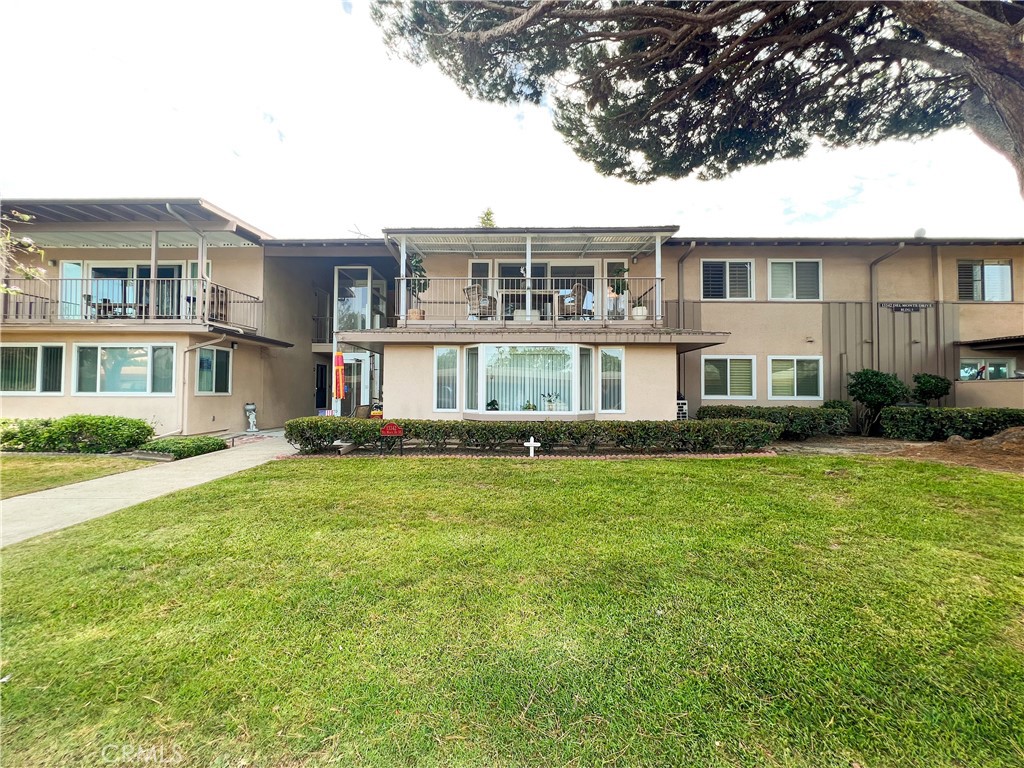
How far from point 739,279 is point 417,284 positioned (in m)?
10.9

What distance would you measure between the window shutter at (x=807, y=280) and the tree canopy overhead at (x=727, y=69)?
4.84 m

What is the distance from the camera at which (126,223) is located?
1237 cm

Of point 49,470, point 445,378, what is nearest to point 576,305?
point 445,378

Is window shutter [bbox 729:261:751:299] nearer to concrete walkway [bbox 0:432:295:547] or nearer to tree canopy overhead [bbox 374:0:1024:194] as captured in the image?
tree canopy overhead [bbox 374:0:1024:194]

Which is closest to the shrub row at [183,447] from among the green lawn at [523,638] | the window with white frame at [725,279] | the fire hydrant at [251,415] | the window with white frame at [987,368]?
the fire hydrant at [251,415]

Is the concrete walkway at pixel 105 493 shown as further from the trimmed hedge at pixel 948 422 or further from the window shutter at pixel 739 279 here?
the trimmed hedge at pixel 948 422

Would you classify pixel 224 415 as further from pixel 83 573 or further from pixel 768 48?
Answer: pixel 768 48

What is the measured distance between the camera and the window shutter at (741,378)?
1341cm

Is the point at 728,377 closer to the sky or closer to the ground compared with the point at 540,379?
closer to the sky

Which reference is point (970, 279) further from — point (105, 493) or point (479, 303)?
point (105, 493)

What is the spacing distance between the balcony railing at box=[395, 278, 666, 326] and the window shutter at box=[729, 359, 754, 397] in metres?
3.34

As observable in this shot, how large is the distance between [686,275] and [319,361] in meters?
15.4
